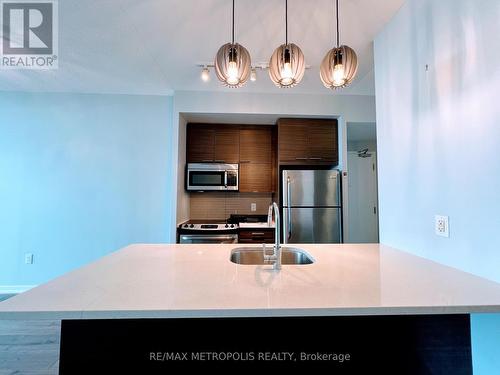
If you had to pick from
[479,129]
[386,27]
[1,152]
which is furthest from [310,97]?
[1,152]

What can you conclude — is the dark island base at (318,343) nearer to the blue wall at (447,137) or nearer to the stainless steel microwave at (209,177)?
the blue wall at (447,137)

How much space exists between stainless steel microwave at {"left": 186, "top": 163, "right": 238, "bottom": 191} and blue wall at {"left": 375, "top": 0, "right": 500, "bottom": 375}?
77.0 inches

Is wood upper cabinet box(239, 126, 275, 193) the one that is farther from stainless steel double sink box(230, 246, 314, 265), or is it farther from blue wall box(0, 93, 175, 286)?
stainless steel double sink box(230, 246, 314, 265)

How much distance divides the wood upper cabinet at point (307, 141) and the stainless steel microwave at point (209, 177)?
2.48ft

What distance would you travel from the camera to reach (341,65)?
1319mm

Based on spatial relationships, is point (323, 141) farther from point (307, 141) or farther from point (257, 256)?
point (257, 256)

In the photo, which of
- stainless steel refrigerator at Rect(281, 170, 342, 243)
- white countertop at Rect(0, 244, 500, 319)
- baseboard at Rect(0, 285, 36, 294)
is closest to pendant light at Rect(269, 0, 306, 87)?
white countertop at Rect(0, 244, 500, 319)

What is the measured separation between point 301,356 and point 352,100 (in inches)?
118

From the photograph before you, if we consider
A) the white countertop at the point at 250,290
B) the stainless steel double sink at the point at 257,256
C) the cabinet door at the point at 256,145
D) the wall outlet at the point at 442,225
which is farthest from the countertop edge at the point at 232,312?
the cabinet door at the point at 256,145

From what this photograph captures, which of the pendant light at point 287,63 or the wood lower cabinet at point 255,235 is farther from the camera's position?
the wood lower cabinet at point 255,235

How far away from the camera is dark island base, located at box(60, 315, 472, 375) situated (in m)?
0.95

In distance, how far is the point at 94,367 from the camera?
91 cm

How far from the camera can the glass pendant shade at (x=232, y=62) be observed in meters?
1.28

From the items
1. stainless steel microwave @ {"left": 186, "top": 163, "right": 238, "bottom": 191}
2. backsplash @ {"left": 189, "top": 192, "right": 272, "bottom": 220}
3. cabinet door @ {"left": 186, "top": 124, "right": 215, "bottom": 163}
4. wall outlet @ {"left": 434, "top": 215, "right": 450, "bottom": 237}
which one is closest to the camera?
wall outlet @ {"left": 434, "top": 215, "right": 450, "bottom": 237}
